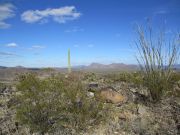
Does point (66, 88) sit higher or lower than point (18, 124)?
higher

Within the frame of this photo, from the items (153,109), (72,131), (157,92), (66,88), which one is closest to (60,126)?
(72,131)

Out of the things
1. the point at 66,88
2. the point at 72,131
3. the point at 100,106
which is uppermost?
the point at 66,88

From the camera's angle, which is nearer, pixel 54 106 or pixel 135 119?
pixel 54 106

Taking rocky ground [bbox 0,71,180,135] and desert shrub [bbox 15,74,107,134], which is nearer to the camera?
rocky ground [bbox 0,71,180,135]

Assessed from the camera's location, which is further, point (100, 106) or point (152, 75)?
point (152, 75)

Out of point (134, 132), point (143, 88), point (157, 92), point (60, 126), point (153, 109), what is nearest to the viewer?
point (134, 132)

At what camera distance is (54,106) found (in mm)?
7789

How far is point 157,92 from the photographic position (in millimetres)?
9828

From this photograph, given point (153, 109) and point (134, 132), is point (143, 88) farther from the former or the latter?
point (134, 132)

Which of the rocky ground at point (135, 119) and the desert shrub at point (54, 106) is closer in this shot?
the rocky ground at point (135, 119)

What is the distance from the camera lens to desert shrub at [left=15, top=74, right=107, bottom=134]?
24.4 feet

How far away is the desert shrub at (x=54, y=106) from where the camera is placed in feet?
24.4

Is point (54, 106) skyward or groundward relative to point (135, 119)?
skyward

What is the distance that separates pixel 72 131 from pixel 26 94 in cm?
154
